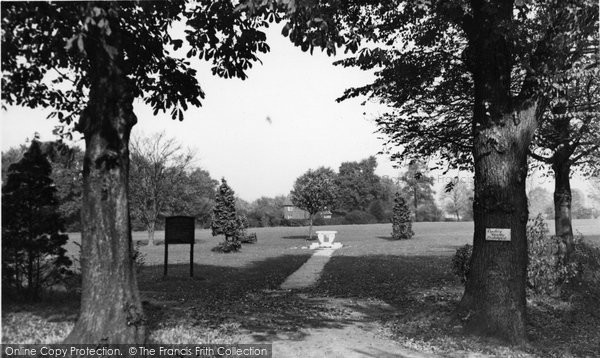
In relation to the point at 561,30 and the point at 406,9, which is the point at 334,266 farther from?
the point at 561,30

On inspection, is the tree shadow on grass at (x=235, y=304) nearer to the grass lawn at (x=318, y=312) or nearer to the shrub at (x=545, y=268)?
the grass lawn at (x=318, y=312)

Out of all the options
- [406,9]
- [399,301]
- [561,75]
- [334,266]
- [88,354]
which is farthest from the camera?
[334,266]

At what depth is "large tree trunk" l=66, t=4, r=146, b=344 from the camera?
16.1ft

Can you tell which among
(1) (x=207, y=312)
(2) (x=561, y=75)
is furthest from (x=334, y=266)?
(2) (x=561, y=75)

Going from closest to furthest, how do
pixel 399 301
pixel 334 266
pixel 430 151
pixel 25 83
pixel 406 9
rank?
1. pixel 25 83
2. pixel 406 9
3. pixel 399 301
4. pixel 430 151
5. pixel 334 266

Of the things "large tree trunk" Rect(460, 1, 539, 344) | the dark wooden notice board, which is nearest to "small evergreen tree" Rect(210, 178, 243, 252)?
the dark wooden notice board

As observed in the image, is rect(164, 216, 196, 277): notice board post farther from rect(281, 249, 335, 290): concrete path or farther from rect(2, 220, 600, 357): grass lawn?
rect(281, 249, 335, 290): concrete path

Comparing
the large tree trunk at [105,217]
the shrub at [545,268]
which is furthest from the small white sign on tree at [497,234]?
the large tree trunk at [105,217]

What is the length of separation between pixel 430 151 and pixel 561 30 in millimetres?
5454

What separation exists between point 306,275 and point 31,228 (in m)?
9.93

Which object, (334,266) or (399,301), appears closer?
(399,301)

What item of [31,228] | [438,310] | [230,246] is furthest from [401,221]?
[31,228]

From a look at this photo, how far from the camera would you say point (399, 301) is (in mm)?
10312

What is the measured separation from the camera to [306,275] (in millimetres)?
15367
